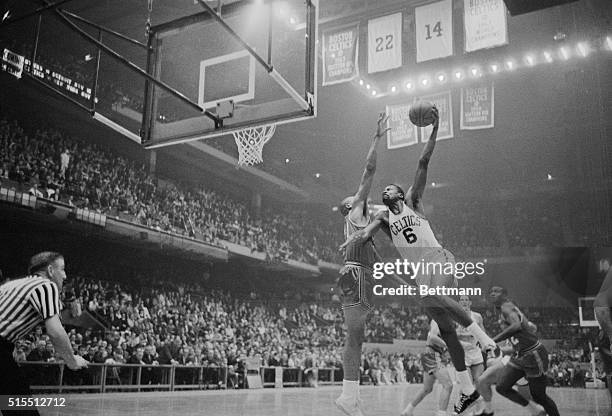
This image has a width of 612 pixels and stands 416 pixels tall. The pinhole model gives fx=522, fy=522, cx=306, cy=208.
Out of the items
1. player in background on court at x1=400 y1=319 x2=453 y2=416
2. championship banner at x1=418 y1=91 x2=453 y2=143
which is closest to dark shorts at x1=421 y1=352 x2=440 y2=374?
player in background on court at x1=400 y1=319 x2=453 y2=416

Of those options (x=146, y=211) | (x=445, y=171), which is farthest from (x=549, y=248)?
(x=146, y=211)

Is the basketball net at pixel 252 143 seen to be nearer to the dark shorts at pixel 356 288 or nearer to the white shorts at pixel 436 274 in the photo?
the dark shorts at pixel 356 288

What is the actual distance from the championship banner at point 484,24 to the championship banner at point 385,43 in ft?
5.22

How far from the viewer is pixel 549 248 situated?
90.6ft

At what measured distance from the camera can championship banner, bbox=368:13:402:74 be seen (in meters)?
12.3

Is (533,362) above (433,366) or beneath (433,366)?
above

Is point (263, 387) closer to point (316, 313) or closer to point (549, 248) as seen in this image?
point (316, 313)

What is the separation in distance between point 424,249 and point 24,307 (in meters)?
3.33

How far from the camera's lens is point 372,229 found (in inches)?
189

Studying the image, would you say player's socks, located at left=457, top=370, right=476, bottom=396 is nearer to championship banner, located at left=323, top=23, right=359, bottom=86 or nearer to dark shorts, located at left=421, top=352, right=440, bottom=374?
dark shorts, located at left=421, top=352, right=440, bottom=374

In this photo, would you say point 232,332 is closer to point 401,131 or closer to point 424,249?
point 401,131

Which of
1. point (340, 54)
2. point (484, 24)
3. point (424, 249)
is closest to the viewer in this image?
point (424, 249)

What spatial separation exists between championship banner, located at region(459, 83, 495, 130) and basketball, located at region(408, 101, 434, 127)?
9650mm

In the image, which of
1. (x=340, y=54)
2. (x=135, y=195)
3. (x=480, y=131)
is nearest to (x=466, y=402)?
(x=340, y=54)
